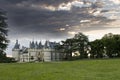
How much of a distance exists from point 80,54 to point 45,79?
110 m

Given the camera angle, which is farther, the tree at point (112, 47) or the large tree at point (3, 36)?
the tree at point (112, 47)

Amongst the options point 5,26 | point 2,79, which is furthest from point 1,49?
point 2,79

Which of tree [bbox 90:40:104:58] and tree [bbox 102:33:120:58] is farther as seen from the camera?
tree [bbox 90:40:104:58]

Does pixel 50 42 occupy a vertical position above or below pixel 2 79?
above

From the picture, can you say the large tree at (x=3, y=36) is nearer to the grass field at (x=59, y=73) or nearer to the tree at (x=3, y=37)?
the tree at (x=3, y=37)

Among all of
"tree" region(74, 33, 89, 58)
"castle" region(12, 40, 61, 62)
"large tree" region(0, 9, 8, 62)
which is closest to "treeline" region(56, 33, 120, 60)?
"tree" region(74, 33, 89, 58)

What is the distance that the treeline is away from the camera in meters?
113

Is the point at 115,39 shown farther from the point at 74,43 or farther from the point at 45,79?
the point at 45,79

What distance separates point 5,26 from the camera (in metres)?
73.4

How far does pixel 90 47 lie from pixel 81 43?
33.6ft

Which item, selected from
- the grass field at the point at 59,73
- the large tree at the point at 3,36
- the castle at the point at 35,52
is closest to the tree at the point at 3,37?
the large tree at the point at 3,36

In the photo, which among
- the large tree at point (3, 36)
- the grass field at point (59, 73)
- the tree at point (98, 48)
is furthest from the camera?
the tree at point (98, 48)

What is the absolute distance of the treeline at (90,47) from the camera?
113375 mm

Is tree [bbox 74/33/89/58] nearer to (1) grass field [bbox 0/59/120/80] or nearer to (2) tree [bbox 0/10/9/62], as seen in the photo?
(2) tree [bbox 0/10/9/62]
